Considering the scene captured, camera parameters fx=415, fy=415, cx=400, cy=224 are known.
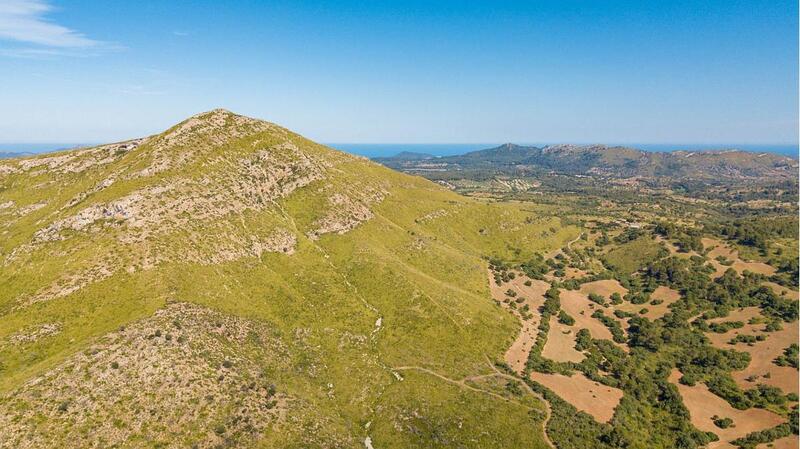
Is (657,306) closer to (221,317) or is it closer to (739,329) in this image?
(739,329)

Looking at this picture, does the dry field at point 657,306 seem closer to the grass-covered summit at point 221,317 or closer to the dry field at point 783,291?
the dry field at point 783,291

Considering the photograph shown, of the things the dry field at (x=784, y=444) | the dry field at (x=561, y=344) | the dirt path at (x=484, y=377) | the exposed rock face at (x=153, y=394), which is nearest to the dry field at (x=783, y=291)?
the dry field at (x=561, y=344)

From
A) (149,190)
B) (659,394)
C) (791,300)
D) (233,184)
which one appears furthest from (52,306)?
(791,300)

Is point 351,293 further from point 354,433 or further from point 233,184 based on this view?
Result: point 233,184

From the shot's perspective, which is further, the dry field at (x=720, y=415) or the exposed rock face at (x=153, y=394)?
the dry field at (x=720, y=415)

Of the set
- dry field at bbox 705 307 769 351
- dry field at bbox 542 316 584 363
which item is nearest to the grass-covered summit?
dry field at bbox 542 316 584 363

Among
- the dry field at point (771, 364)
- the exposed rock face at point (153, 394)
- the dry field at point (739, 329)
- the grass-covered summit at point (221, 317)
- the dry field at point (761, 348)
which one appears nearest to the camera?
the exposed rock face at point (153, 394)
